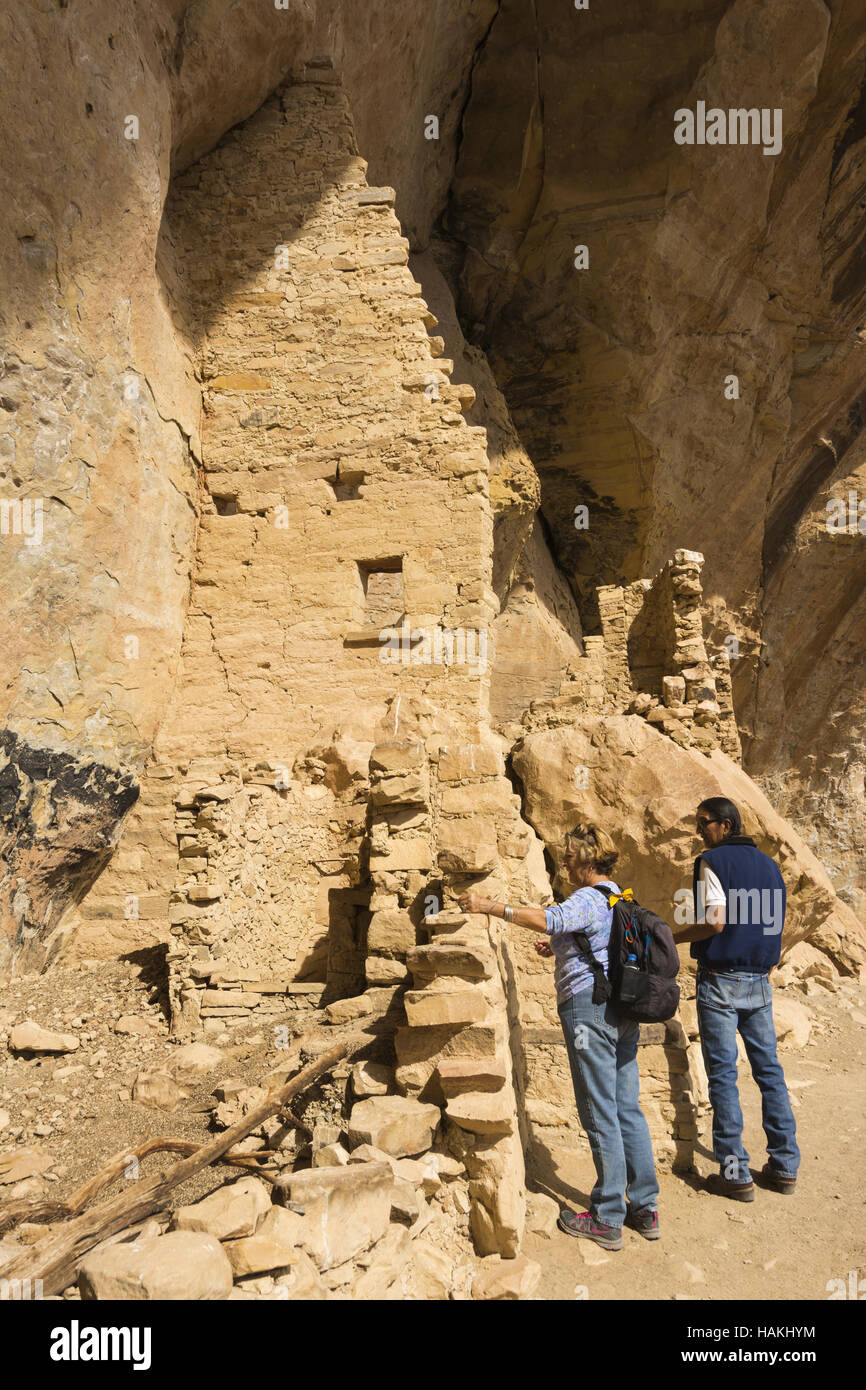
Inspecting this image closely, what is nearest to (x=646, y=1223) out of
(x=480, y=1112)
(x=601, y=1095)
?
(x=601, y=1095)

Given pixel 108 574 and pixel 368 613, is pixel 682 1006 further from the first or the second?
pixel 108 574

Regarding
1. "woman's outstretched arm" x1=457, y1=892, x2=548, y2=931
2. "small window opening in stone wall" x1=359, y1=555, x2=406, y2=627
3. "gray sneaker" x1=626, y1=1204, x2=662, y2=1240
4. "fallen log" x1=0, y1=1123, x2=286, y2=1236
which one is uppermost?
"small window opening in stone wall" x1=359, y1=555, x2=406, y2=627

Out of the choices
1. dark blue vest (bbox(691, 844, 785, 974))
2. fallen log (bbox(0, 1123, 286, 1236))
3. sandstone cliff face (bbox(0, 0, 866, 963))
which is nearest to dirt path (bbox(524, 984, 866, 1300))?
dark blue vest (bbox(691, 844, 785, 974))

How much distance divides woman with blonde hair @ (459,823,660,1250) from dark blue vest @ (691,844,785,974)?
717 mm

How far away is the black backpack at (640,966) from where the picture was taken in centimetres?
366

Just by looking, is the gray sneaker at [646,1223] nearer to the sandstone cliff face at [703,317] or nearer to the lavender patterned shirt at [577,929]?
the lavender patterned shirt at [577,929]

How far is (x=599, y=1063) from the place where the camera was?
3711mm

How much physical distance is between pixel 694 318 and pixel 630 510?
9.37 feet

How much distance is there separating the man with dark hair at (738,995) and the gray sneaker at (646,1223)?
649 mm

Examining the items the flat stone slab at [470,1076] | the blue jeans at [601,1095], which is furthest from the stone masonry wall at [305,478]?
the flat stone slab at [470,1076]

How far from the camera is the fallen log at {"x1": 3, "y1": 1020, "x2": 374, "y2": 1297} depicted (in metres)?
2.65

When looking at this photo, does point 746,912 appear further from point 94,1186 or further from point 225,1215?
point 94,1186

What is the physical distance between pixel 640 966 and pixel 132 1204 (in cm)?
210

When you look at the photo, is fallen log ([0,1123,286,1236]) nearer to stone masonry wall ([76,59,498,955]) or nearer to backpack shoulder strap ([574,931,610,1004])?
backpack shoulder strap ([574,931,610,1004])
